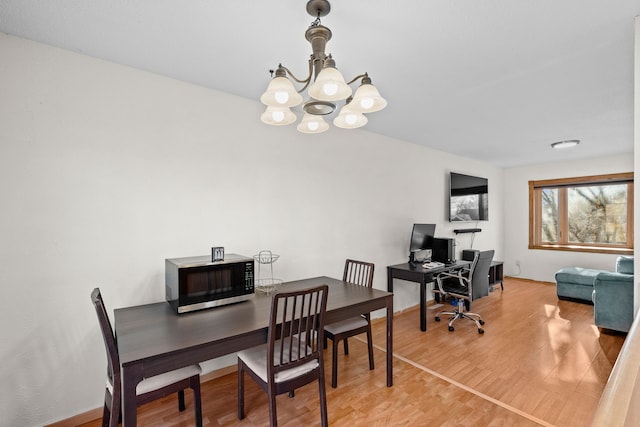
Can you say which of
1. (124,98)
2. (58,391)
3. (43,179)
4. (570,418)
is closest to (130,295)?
(58,391)

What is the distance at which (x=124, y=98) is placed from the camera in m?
2.18

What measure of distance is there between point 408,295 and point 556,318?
1.91 metres

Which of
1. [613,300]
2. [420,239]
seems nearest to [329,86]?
[420,239]

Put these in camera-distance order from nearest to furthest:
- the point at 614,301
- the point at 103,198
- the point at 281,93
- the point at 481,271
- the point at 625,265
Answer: the point at 281,93, the point at 103,198, the point at 614,301, the point at 481,271, the point at 625,265

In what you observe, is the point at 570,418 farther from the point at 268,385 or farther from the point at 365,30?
the point at 365,30

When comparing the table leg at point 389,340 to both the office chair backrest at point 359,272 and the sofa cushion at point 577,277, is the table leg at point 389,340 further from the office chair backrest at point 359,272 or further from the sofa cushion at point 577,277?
the sofa cushion at point 577,277

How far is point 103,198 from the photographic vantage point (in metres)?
2.10

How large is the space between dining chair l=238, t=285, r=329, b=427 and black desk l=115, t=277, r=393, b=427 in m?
0.11

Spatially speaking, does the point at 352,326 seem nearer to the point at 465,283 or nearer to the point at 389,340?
the point at 389,340

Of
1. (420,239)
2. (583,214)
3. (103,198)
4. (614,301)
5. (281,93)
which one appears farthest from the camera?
(583,214)

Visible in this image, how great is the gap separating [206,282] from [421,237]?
10.1 ft

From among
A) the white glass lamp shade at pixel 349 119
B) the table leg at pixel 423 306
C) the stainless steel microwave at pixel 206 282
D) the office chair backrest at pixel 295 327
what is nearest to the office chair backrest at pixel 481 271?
the table leg at pixel 423 306

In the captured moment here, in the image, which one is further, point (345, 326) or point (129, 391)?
point (345, 326)

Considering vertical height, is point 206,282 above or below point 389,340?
above
